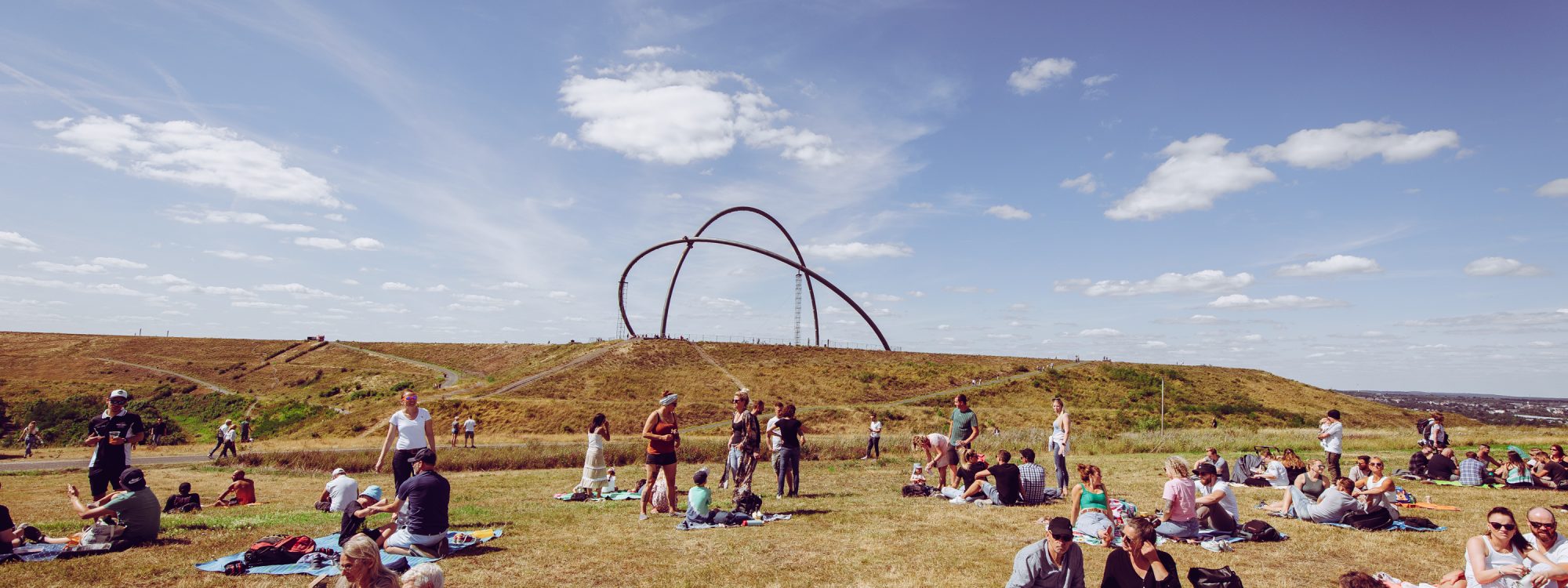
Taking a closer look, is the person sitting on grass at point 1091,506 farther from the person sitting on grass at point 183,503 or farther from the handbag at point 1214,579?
the person sitting on grass at point 183,503

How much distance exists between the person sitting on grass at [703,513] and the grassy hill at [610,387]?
39.4 meters

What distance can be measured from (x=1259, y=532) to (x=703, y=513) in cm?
841

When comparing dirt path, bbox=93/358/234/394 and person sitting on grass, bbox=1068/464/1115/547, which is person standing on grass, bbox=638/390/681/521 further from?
dirt path, bbox=93/358/234/394

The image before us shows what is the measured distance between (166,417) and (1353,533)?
80606mm

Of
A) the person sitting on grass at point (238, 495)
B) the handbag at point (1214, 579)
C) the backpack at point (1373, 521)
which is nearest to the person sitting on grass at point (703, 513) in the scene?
the handbag at point (1214, 579)

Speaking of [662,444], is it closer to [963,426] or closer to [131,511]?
[963,426]

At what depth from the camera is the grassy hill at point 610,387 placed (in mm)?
57250

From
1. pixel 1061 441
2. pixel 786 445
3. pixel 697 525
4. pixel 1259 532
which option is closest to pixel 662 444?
pixel 697 525

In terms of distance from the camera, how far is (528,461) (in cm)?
2639

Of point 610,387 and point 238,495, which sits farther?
point 610,387

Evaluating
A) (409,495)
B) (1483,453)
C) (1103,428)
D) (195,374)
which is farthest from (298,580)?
(195,374)

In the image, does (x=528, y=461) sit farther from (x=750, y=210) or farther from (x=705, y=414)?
(x=750, y=210)

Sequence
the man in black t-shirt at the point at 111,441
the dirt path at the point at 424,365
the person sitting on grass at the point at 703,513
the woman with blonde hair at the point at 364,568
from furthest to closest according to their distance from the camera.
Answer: the dirt path at the point at 424,365 < the person sitting on grass at the point at 703,513 < the man in black t-shirt at the point at 111,441 < the woman with blonde hair at the point at 364,568

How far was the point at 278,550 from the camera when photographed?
897 cm
